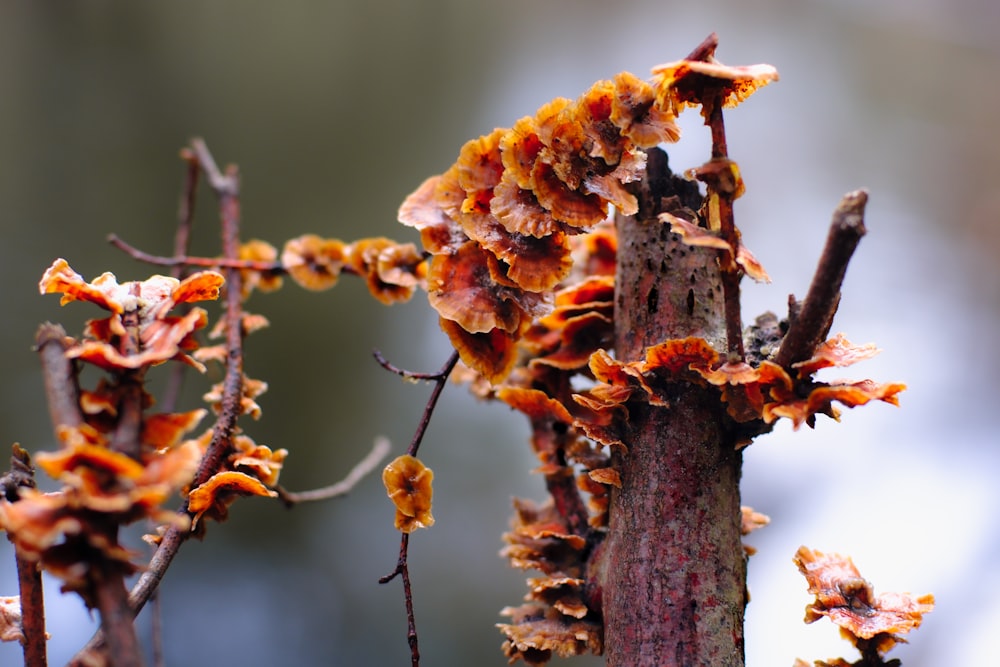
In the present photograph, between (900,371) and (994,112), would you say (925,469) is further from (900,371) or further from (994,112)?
(994,112)

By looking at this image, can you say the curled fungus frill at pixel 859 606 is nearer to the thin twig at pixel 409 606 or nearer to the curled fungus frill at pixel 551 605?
the curled fungus frill at pixel 551 605

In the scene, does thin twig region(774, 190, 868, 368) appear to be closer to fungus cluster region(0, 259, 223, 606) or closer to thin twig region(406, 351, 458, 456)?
thin twig region(406, 351, 458, 456)

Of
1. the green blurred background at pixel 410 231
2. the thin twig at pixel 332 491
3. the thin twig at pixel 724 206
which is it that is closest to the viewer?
the thin twig at pixel 724 206

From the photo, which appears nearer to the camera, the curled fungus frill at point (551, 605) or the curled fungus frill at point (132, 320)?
the curled fungus frill at point (132, 320)

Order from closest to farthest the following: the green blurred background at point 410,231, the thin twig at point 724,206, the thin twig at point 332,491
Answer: the thin twig at point 724,206
the thin twig at point 332,491
the green blurred background at point 410,231

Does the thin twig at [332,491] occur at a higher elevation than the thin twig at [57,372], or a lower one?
higher

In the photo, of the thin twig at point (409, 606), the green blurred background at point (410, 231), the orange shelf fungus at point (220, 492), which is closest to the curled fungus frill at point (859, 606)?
the thin twig at point (409, 606)

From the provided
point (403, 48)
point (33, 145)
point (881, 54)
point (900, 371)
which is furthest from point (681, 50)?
point (33, 145)

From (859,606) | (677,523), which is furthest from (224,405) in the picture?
(859,606)
